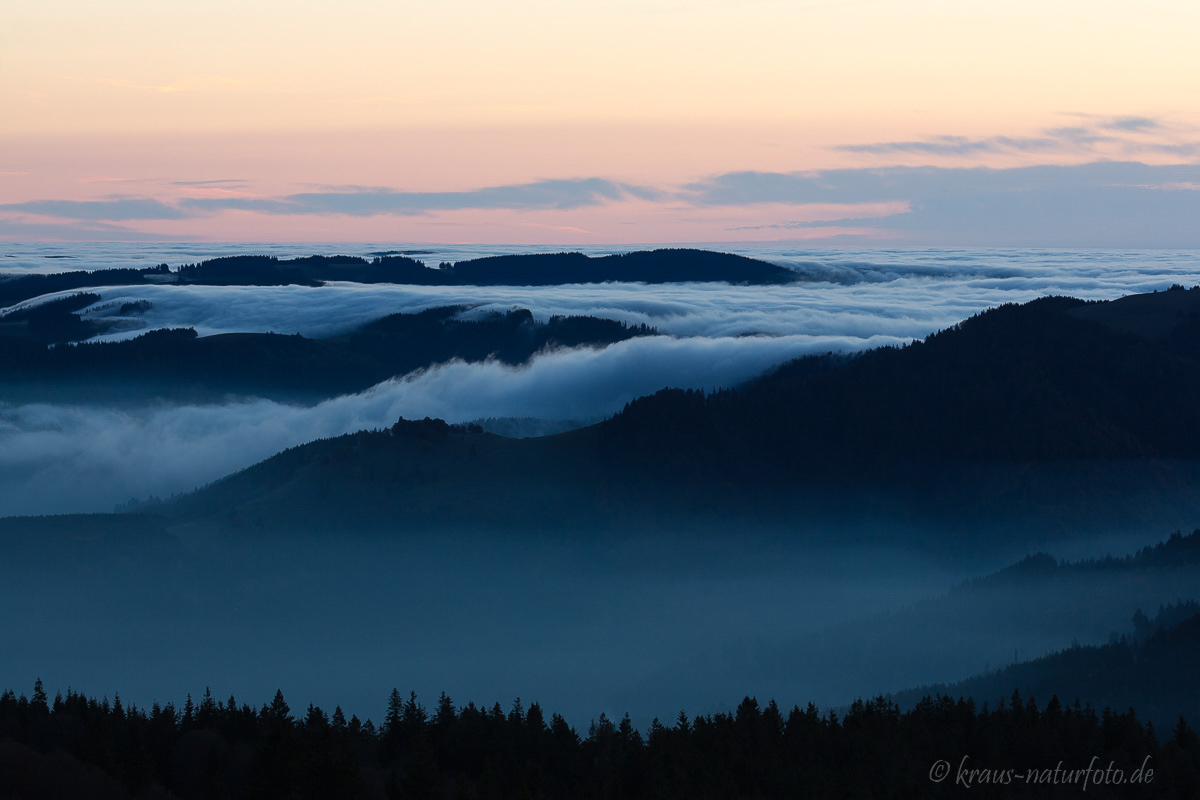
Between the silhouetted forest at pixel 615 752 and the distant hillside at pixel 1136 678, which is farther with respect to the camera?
the distant hillside at pixel 1136 678

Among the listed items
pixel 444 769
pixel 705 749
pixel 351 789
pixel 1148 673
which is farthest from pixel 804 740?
pixel 1148 673

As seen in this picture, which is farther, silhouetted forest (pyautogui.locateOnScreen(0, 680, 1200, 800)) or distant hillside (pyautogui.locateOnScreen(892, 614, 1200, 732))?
distant hillside (pyautogui.locateOnScreen(892, 614, 1200, 732))

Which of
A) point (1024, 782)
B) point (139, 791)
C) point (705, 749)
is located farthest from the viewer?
point (705, 749)

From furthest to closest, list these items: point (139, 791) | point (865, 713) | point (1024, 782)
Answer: point (865, 713) < point (1024, 782) < point (139, 791)

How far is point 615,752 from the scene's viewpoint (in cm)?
9944

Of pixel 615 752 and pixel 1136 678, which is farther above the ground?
pixel 615 752

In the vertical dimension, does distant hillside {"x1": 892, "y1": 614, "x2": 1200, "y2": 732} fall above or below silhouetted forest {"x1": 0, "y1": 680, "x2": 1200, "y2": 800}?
below

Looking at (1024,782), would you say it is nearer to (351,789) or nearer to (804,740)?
(804,740)

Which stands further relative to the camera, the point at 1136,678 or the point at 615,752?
the point at 1136,678

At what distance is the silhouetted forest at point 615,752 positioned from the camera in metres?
82.6

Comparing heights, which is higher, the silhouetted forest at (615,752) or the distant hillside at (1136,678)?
the silhouetted forest at (615,752)

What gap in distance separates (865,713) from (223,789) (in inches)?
2181

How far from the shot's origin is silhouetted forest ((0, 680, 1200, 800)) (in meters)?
82.6

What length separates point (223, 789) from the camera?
257ft
